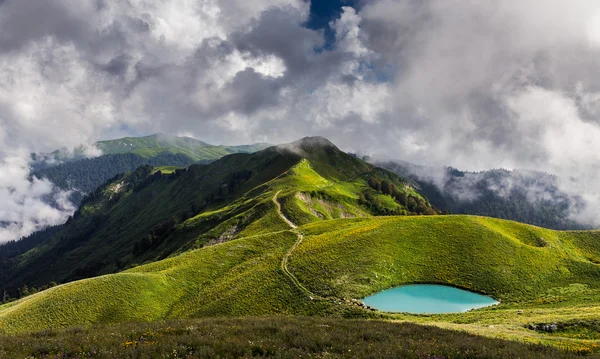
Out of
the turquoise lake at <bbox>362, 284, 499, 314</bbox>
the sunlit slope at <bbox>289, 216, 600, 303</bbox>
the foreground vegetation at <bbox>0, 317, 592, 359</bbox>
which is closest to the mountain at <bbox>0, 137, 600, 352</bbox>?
the sunlit slope at <bbox>289, 216, 600, 303</bbox>

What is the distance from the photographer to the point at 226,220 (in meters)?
165

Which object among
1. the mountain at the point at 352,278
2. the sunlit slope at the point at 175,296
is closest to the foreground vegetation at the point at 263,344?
the mountain at the point at 352,278

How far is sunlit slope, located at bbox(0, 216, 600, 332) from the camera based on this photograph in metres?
55.9

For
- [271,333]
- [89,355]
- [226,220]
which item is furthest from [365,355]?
[226,220]

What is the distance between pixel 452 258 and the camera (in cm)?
6612

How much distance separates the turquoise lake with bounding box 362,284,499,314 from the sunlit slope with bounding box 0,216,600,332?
1.86 meters

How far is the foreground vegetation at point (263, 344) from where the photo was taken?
1945 cm

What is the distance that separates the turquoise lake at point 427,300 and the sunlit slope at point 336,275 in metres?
1.86

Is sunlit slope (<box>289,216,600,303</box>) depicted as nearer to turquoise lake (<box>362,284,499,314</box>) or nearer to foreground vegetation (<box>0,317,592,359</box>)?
turquoise lake (<box>362,284,499,314</box>)

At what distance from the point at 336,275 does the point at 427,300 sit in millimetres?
15060

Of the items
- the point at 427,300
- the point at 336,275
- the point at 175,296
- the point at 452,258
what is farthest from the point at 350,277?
the point at 175,296

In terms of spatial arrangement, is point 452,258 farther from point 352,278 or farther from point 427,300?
point 352,278

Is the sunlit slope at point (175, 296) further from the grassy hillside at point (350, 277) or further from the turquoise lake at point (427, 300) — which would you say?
the turquoise lake at point (427, 300)

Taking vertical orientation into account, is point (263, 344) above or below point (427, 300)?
above
